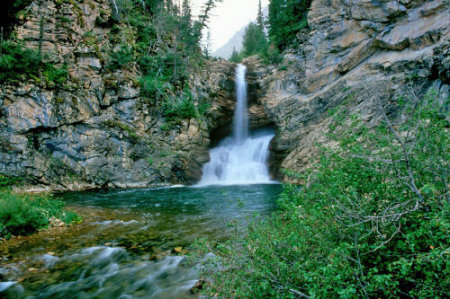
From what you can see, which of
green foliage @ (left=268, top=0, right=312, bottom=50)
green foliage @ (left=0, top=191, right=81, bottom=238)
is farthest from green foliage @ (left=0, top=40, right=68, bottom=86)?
green foliage @ (left=268, top=0, right=312, bottom=50)

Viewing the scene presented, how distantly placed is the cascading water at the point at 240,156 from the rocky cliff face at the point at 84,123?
2.70 metres

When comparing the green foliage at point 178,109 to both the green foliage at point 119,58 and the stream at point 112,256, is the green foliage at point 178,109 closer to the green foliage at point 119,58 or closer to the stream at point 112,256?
the green foliage at point 119,58

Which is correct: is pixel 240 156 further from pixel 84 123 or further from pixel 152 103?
pixel 84 123

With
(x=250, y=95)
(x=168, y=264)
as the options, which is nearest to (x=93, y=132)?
(x=168, y=264)

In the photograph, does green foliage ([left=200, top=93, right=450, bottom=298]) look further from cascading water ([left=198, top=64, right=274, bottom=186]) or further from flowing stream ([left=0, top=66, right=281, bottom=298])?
cascading water ([left=198, top=64, right=274, bottom=186])

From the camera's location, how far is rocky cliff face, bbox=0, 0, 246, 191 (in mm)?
15133

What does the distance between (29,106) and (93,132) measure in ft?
12.8

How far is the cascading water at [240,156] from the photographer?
77.9 feet

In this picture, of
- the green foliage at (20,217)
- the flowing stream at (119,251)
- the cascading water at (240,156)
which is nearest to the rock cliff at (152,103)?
the cascading water at (240,156)

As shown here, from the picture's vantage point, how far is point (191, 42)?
28062mm

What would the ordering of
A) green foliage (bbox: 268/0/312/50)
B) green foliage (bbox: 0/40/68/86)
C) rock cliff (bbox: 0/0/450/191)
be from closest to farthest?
1. green foliage (bbox: 0/40/68/86)
2. rock cliff (bbox: 0/0/450/191)
3. green foliage (bbox: 268/0/312/50)

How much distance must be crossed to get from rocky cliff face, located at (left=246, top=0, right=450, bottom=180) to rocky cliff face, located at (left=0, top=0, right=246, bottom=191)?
9376mm

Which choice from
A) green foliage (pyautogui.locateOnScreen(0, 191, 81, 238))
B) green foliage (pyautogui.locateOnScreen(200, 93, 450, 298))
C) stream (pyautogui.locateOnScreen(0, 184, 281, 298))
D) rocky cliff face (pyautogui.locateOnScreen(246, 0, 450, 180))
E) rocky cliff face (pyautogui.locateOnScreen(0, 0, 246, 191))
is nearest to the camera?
green foliage (pyautogui.locateOnScreen(200, 93, 450, 298))

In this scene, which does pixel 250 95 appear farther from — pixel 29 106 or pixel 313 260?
pixel 313 260
